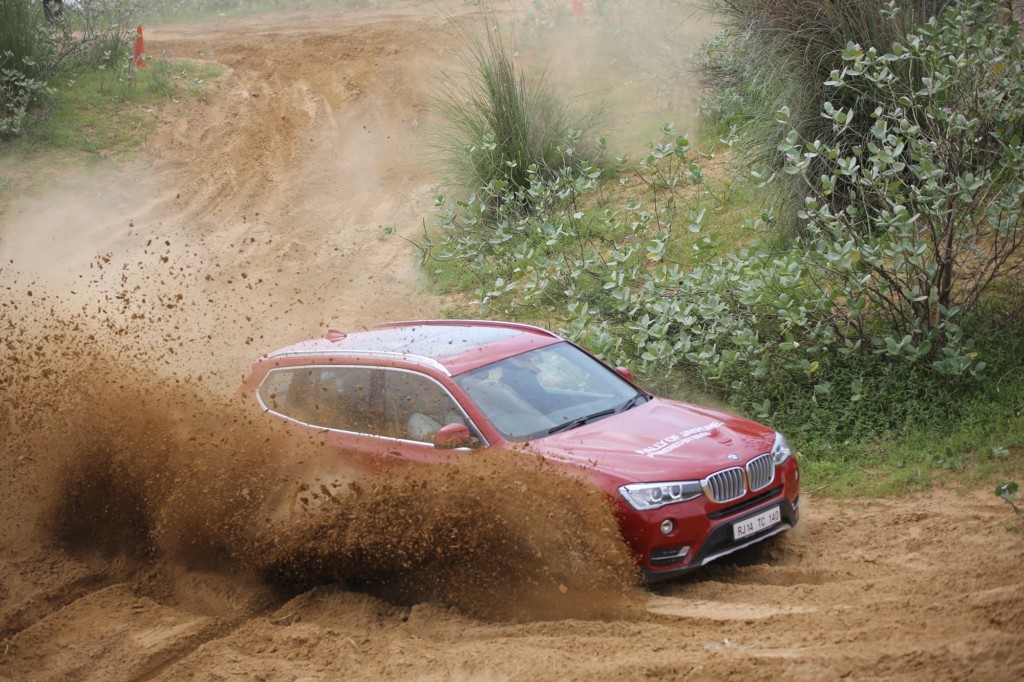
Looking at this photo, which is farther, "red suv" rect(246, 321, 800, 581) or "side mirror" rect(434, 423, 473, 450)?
"side mirror" rect(434, 423, 473, 450)

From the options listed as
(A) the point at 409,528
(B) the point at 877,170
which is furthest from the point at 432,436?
(B) the point at 877,170

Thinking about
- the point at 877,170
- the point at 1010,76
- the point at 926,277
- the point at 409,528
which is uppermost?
the point at 1010,76

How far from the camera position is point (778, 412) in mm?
8930

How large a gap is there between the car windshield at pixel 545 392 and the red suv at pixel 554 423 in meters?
0.01

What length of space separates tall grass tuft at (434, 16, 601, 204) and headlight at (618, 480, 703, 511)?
324 inches

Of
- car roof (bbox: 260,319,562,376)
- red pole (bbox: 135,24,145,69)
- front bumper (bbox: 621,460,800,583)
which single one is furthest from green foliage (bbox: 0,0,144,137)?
front bumper (bbox: 621,460,800,583)

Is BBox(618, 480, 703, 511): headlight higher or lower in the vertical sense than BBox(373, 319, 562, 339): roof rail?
lower

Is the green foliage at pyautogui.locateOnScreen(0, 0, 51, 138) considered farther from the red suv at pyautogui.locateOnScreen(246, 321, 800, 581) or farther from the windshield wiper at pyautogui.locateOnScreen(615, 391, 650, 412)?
the windshield wiper at pyautogui.locateOnScreen(615, 391, 650, 412)

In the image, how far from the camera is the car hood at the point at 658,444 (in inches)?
241

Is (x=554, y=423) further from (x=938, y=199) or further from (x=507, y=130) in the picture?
(x=507, y=130)

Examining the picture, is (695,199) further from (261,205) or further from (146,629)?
(146,629)

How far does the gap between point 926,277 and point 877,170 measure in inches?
39.2

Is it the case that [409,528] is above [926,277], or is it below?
below

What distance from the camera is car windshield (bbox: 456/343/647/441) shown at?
6.71 meters
